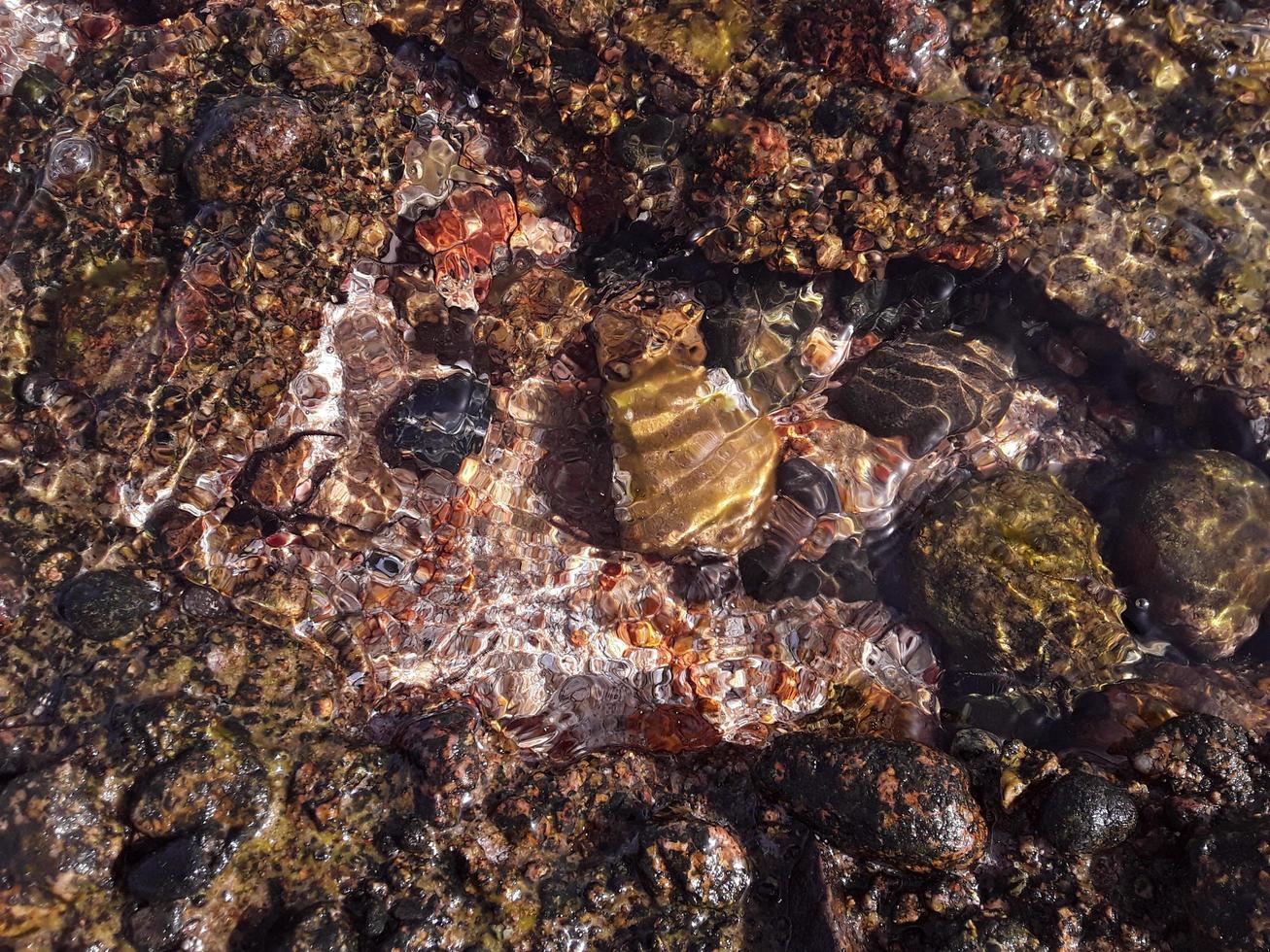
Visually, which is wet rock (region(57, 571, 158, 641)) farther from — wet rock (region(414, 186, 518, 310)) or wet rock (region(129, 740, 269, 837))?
wet rock (region(414, 186, 518, 310))

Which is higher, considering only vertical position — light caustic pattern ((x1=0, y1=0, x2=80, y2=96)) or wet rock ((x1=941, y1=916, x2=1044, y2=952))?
light caustic pattern ((x1=0, y1=0, x2=80, y2=96))

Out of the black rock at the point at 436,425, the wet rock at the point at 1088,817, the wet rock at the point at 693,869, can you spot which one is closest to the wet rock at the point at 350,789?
the wet rock at the point at 693,869

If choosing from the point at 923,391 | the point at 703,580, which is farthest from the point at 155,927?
the point at 923,391

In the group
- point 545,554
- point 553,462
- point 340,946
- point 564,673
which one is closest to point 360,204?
point 553,462

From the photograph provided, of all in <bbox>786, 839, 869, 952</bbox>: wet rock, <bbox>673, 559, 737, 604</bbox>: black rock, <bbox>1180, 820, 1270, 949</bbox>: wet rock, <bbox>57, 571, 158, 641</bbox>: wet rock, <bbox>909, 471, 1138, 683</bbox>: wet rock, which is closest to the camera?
<bbox>1180, 820, 1270, 949</bbox>: wet rock

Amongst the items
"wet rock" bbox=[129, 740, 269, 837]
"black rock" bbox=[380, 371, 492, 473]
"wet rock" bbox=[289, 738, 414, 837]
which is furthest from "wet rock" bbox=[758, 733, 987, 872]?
"black rock" bbox=[380, 371, 492, 473]

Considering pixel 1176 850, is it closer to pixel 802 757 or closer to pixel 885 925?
pixel 885 925

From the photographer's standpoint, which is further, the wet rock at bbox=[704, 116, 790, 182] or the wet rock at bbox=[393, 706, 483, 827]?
the wet rock at bbox=[704, 116, 790, 182]

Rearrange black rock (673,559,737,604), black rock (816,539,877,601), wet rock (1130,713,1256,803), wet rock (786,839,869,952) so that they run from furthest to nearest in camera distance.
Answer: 1. black rock (816,539,877,601)
2. black rock (673,559,737,604)
3. wet rock (1130,713,1256,803)
4. wet rock (786,839,869,952)
